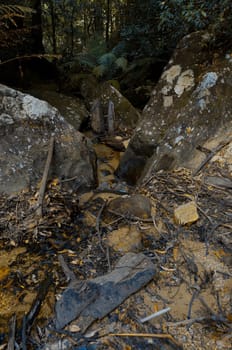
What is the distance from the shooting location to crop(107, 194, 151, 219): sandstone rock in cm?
266

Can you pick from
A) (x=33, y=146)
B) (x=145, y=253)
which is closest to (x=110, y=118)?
(x=33, y=146)

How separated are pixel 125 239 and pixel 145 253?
0.27 m

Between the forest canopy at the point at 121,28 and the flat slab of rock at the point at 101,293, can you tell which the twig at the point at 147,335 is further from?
the forest canopy at the point at 121,28

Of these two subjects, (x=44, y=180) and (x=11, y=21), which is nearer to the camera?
(x=44, y=180)

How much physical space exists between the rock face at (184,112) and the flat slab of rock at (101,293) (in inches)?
70.9

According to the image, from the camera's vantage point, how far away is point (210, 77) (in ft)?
12.0

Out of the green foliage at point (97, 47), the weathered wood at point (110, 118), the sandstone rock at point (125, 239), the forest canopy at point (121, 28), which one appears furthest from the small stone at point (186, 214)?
the green foliage at point (97, 47)

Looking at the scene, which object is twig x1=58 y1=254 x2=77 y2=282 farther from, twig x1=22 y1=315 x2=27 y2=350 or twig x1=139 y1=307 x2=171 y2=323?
twig x1=139 y1=307 x2=171 y2=323

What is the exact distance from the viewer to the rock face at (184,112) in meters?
3.49

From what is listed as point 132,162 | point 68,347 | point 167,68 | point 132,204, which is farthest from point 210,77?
point 68,347

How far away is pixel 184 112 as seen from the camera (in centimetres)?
381

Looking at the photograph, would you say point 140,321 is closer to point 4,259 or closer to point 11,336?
point 11,336

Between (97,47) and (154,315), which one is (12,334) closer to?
(154,315)

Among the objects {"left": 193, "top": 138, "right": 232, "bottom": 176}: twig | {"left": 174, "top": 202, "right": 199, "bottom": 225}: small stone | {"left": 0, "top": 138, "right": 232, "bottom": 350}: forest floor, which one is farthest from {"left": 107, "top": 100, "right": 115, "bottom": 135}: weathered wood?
{"left": 174, "top": 202, "right": 199, "bottom": 225}: small stone
